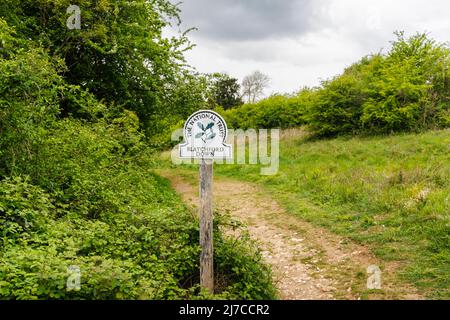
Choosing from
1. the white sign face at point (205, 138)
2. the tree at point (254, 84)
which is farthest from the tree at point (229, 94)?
the white sign face at point (205, 138)

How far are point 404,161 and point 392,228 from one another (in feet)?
17.5

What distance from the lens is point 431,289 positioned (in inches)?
203

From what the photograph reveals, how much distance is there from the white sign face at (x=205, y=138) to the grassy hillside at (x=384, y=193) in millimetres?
3435

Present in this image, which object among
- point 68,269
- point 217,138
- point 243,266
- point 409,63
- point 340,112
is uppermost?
point 409,63

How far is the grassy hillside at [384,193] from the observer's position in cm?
Answer: 626

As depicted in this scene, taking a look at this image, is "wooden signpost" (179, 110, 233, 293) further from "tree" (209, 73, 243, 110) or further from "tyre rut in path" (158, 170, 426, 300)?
"tree" (209, 73, 243, 110)

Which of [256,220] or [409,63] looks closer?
[256,220]

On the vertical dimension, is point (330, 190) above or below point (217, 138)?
below

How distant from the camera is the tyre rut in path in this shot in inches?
216

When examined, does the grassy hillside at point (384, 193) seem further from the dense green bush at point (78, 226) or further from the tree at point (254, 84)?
the tree at point (254, 84)

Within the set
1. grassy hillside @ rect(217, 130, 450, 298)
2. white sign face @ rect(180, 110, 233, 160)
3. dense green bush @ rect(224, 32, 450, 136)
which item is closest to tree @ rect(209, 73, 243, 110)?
dense green bush @ rect(224, 32, 450, 136)

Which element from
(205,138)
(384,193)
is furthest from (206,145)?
(384,193)
